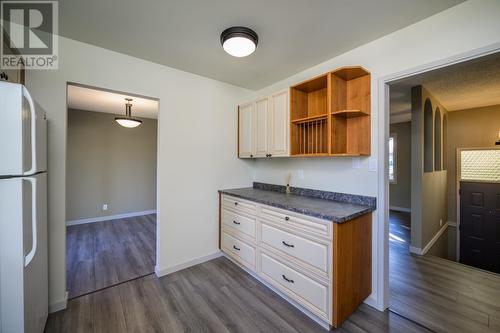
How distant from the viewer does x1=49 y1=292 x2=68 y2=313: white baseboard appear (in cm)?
187

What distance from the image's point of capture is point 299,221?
1.85 metres

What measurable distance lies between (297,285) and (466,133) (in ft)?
17.1

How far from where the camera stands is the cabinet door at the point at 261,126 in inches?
107

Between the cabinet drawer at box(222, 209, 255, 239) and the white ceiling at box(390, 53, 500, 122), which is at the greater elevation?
the white ceiling at box(390, 53, 500, 122)

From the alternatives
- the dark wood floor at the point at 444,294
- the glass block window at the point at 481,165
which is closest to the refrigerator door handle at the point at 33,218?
the dark wood floor at the point at 444,294

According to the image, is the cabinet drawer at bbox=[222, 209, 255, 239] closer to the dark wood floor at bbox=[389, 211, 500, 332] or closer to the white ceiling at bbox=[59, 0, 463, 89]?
the dark wood floor at bbox=[389, 211, 500, 332]

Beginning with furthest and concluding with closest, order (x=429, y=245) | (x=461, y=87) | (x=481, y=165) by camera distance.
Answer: (x=481, y=165) → (x=429, y=245) → (x=461, y=87)

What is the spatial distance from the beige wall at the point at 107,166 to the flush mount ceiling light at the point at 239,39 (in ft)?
14.1

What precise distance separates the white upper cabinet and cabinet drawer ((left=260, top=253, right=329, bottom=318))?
122 cm

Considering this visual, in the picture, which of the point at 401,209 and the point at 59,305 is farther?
the point at 401,209

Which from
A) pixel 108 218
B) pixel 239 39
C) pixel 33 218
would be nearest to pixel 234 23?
pixel 239 39

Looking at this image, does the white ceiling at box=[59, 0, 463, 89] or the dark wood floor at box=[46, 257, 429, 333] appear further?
the dark wood floor at box=[46, 257, 429, 333]

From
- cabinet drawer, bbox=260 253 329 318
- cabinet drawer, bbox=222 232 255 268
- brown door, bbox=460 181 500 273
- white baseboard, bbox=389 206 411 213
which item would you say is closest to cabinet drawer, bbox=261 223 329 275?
cabinet drawer, bbox=260 253 329 318

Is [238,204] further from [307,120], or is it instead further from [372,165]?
[372,165]
